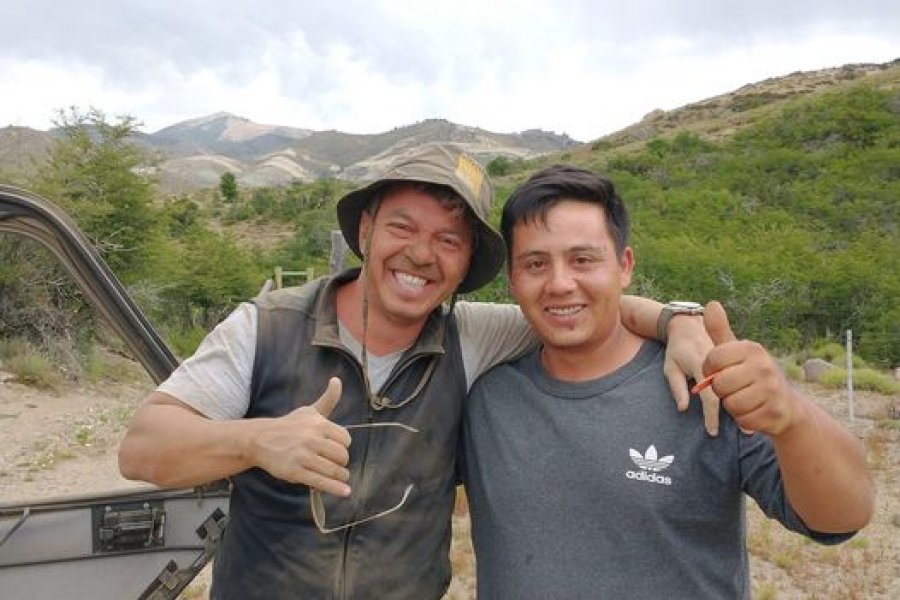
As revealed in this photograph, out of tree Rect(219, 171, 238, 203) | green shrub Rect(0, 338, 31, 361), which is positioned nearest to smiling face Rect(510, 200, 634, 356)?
green shrub Rect(0, 338, 31, 361)

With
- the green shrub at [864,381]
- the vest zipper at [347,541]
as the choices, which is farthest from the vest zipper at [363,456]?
the green shrub at [864,381]

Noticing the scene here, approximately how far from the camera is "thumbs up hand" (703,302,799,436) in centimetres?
135

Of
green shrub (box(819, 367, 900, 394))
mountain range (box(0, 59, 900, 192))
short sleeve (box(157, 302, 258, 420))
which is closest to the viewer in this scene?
short sleeve (box(157, 302, 258, 420))

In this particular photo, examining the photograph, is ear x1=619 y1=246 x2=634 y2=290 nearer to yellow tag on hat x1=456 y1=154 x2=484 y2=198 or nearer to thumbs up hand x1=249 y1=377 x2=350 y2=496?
yellow tag on hat x1=456 y1=154 x2=484 y2=198

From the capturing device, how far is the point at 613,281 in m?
1.84

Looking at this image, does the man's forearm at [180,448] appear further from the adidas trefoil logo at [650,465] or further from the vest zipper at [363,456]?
the adidas trefoil logo at [650,465]

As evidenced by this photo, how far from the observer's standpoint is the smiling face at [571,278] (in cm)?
181

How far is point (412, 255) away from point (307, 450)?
0.60 metres

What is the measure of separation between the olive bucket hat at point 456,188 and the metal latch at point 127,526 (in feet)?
3.36

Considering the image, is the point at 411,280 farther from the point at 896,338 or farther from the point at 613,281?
the point at 896,338

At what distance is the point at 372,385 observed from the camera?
1.90 metres

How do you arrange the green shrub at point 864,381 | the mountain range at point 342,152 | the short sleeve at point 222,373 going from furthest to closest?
the mountain range at point 342,152, the green shrub at point 864,381, the short sleeve at point 222,373

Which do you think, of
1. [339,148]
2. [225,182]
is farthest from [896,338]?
[339,148]

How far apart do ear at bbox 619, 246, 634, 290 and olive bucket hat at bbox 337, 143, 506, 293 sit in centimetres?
29
